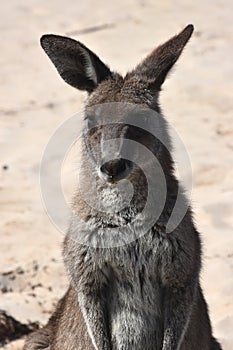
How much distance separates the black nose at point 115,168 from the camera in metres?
4.15

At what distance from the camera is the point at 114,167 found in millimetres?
4168

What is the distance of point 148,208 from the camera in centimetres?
440

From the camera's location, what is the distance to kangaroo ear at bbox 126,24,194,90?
4473 mm

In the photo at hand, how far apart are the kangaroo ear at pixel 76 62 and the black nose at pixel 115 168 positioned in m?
0.57

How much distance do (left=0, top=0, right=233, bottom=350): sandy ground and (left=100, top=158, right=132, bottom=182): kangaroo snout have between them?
5.58ft

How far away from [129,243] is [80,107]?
4.50 meters

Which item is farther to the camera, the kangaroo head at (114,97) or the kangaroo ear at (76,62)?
the kangaroo ear at (76,62)

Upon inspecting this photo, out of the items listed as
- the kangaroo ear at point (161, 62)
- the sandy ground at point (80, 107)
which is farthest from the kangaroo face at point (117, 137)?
the sandy ground at point (80, 107)

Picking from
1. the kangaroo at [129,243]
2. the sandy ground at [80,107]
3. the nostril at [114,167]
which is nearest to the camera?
the nostril at [114,167]

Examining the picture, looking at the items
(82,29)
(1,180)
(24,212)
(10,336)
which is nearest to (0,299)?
(10,336)

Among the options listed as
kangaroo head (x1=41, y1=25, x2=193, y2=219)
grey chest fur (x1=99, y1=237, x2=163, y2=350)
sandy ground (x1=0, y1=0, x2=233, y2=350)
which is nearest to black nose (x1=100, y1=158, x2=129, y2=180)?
kangaroo head (x1=41, y1=25, x2=193, y2=219)

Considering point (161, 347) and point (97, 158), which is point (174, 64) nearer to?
point (97, 158)

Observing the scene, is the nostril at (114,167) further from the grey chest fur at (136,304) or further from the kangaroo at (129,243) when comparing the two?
the grey chest fur at (136,304)

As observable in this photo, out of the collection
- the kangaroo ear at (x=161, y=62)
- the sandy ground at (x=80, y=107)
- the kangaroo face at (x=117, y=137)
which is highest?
the sandy ground at (x=80, y=107)
